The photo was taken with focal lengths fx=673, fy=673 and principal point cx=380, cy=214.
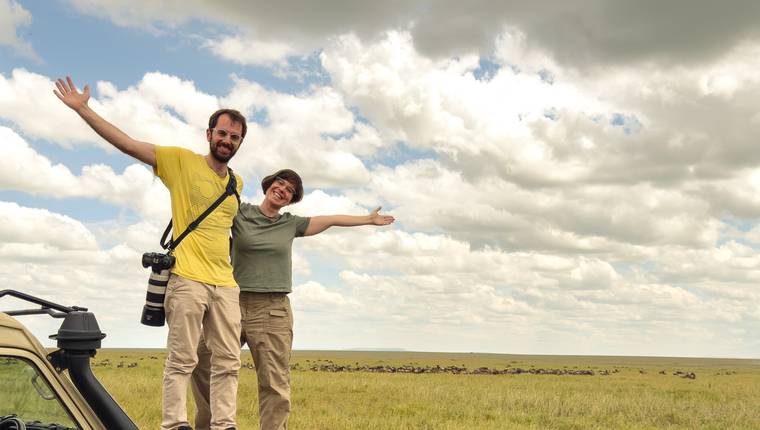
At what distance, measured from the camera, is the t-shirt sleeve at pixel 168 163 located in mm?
4789

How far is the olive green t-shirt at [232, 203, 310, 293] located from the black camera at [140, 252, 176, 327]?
4.46 ft

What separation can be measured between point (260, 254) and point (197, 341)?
146 centimetres

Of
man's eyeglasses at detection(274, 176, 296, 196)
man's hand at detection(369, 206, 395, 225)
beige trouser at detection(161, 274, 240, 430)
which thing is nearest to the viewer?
beige trouser at detection(161, 274, 240, 430)

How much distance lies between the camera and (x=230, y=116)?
16.2 feet

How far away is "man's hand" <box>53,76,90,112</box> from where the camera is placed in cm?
416

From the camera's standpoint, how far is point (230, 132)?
4914mm

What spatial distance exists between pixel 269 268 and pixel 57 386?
11.7ft

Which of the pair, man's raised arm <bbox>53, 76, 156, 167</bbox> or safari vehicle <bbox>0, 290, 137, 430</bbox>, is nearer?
safari vehicle <bbox>0, 290, 137, 430</bbox>

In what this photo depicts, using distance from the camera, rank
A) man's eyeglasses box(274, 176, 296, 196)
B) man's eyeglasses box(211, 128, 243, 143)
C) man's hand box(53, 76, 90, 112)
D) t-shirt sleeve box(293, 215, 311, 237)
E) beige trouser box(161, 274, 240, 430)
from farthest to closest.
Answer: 1. t-shirt sleeve box(293, 215, 311, 237)
2. man's eyeglasses box(274, 176, 296, 196)
3. man's eyeglasses box(211, 128, 243, 143)
4. beige trouser box(161, 274, 240, 430)
5. man's hand box(53, 76, 90, 112)

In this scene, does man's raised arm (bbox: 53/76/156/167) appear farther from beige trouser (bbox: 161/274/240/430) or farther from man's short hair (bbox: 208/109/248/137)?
beige trouser (bbox: 161/274/240/430)

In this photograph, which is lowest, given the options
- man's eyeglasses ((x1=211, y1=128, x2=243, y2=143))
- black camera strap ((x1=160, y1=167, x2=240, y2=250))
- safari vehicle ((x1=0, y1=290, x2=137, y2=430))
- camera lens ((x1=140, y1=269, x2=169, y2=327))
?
safari vehicle ((x1=0, y1=290, x2=137, y2=430))

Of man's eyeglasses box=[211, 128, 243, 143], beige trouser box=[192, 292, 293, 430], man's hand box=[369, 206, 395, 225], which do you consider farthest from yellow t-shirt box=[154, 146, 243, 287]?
man's hand box=[369, 206, 395, 225]

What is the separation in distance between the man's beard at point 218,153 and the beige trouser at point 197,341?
3.03ft

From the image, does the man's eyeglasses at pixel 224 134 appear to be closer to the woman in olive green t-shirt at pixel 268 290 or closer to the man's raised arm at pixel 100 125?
the man's raised arm at pixel 100 125
